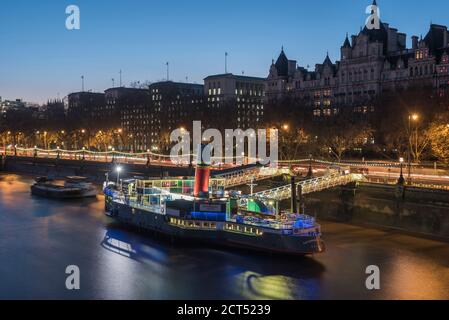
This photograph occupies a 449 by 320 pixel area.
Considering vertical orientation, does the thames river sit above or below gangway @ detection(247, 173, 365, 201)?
below

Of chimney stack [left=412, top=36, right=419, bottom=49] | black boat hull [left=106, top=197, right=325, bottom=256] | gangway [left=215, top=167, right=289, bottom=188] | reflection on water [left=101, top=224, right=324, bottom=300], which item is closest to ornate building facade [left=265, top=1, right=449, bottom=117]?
chimney stack [left=412, top=36, right=419, bottom=49]

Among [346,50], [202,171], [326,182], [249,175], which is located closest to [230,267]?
[202,171]

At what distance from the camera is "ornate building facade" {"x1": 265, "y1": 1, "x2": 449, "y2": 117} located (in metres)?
96.2

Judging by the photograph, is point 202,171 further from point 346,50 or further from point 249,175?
point 346,50

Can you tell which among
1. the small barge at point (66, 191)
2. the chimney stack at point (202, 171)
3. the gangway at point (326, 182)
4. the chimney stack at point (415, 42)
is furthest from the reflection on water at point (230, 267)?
the chimney stack at point (415, 42)

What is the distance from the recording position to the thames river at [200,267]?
27.0 metres

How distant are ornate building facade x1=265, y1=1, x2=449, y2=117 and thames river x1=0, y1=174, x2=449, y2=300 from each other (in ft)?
179

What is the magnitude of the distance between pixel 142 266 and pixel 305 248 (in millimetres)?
9803

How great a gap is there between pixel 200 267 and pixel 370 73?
8644 centimetres

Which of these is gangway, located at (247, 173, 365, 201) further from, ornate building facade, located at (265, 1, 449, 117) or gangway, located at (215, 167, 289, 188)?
ornate building facade, located at (265, 1, 449, 117)

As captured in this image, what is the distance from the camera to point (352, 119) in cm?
8038
